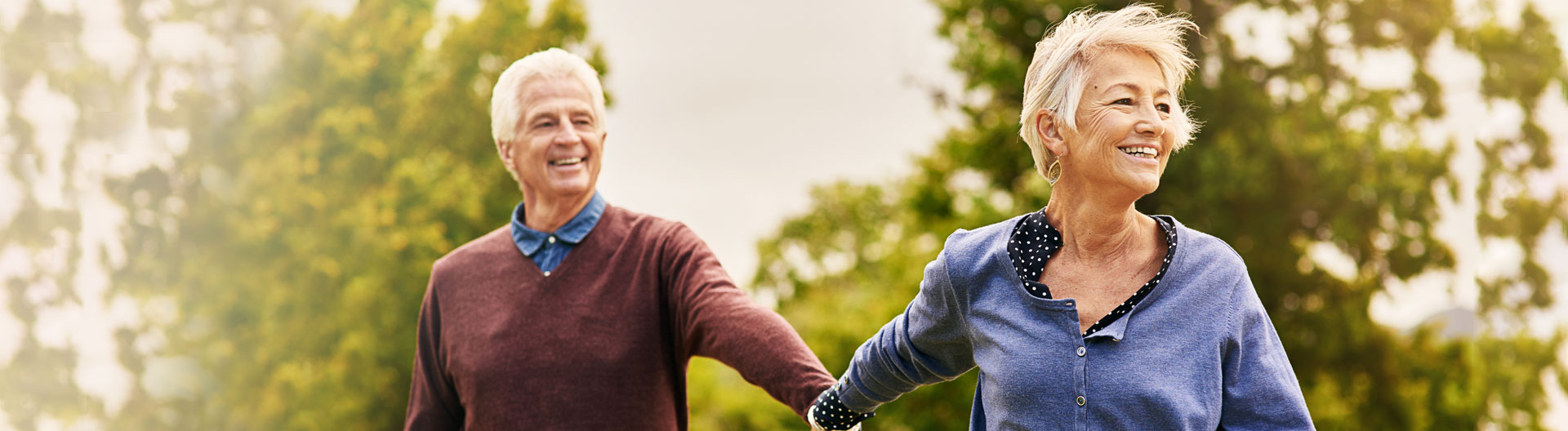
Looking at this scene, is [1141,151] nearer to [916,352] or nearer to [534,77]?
[916,352]

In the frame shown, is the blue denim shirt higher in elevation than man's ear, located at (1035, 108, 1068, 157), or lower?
higher

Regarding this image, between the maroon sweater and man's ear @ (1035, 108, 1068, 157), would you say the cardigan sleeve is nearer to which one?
man's ear @ (1035, 108, 1068, 157)

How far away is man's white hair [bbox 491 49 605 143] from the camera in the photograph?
3184 millimetres

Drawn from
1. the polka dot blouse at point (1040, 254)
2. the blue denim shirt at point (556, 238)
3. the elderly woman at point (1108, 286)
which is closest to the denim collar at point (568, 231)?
the blue denim shirt at point (556, 238)

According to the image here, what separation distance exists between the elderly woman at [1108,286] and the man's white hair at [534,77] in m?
1.22

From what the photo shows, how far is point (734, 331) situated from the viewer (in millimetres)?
2877

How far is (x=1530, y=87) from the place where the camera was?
13117mm

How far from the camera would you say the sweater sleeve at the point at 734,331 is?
280 cm

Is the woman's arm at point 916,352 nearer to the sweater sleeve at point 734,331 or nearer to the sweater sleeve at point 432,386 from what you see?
the sweater sleeve at point 734,331

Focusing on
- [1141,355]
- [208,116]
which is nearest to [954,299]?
[1141,355]

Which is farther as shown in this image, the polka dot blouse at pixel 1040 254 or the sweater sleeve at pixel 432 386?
the sweater sleeve at pixel 432 386

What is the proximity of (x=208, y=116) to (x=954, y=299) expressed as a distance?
12626 millimetres

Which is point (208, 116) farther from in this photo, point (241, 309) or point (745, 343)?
point (745, 343)

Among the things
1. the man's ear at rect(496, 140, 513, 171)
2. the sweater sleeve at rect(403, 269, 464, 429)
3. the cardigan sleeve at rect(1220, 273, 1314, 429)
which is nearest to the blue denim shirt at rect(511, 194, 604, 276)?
the man's ear at rect(496, 140, 513, 171)
